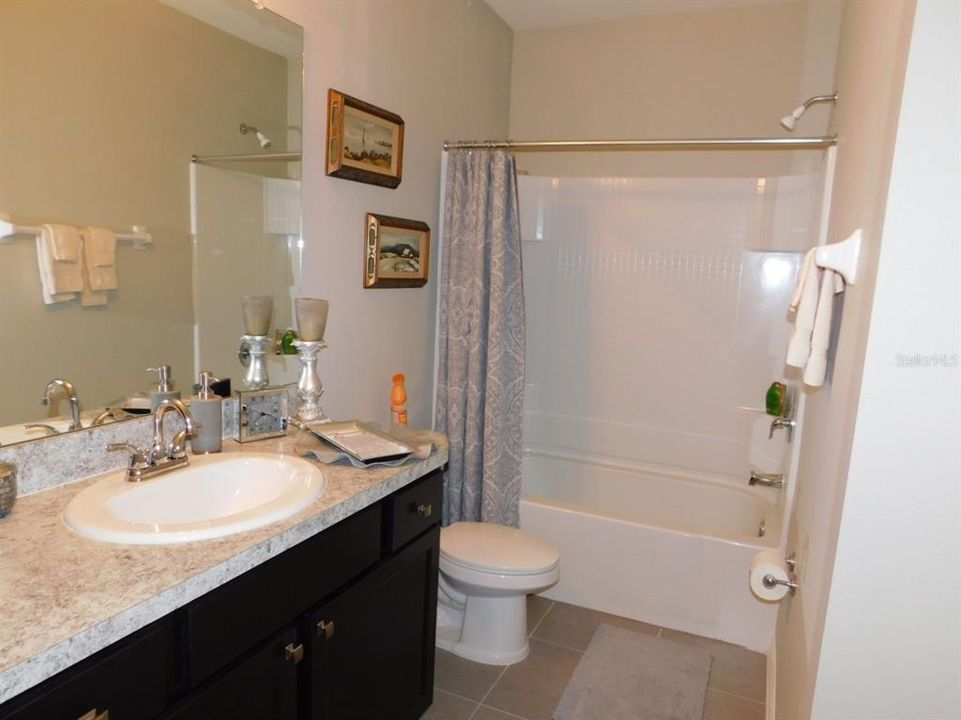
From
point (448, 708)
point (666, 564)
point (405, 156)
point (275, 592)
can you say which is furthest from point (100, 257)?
point (666, 564)

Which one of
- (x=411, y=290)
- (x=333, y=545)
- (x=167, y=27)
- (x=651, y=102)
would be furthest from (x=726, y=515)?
(x=167, y=27)

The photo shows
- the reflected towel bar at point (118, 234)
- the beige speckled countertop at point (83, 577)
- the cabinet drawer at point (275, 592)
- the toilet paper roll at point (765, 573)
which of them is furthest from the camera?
the toilet paper roll at point (765, 573)

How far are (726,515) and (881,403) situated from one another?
7.20 feet

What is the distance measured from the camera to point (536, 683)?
2.20 metres

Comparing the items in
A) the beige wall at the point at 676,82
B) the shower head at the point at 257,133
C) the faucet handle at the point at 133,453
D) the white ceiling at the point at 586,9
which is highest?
the white ceiling at the point at 586,9

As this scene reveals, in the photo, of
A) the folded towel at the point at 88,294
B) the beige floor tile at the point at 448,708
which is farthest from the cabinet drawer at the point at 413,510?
the folded towel at the point at 88,294

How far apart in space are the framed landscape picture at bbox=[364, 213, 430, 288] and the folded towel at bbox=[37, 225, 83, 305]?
1013 millimetres

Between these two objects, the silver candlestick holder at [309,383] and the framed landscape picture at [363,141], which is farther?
the framed landscape picture at [363,141]

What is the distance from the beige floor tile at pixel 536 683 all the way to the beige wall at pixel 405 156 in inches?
39.1

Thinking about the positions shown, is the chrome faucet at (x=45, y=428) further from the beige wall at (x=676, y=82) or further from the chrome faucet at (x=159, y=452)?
the beige wall at (x=676, y=82)

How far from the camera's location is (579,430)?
332 centimetres

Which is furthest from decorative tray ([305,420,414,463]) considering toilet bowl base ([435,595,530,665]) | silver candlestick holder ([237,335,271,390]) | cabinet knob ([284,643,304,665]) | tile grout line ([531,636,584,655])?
tile grout line ([531,636,584,655])

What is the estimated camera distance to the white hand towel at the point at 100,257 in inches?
54.3

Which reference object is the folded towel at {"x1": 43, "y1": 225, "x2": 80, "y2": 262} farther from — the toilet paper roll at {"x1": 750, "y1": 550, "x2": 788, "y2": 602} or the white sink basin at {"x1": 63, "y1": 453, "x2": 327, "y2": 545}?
the toilet paper roll at {"x1": 750, "y1": 550, "x2": 788, "y2": 602}
